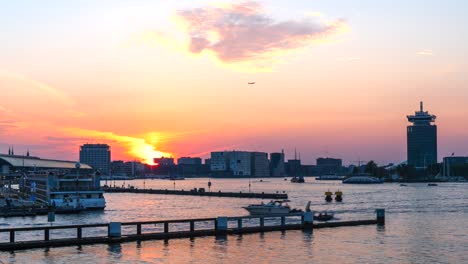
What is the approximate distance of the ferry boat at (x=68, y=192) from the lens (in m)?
122

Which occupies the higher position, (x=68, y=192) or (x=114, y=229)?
(x=68, y=192)

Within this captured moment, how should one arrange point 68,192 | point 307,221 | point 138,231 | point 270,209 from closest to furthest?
1. point 138,231
2. point 307,221
3. point 270,209
4. point 68,192

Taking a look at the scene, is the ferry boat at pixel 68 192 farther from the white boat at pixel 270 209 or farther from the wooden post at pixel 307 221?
the wooden post at pixel 307 221

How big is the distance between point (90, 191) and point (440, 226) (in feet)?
234

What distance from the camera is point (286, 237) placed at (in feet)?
187

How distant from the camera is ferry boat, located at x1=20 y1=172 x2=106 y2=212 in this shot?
399 ft

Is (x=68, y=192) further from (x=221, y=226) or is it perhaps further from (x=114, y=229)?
(x=114, y=229)

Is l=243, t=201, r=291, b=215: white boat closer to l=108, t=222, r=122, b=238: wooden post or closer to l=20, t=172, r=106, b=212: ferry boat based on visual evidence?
l=20, t=172, r=106, b=212: ferry boat

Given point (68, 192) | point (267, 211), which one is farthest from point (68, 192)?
point (267, 211)

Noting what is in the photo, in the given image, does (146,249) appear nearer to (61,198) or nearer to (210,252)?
(210,252)

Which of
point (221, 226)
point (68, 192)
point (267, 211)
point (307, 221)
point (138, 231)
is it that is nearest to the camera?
point (138, 231)

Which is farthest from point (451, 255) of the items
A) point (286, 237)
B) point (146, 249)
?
point (146, 249)

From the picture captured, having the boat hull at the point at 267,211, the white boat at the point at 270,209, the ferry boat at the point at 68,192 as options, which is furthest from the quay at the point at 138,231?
the ferry boat at the point at 68,192

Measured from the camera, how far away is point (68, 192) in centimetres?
12469
